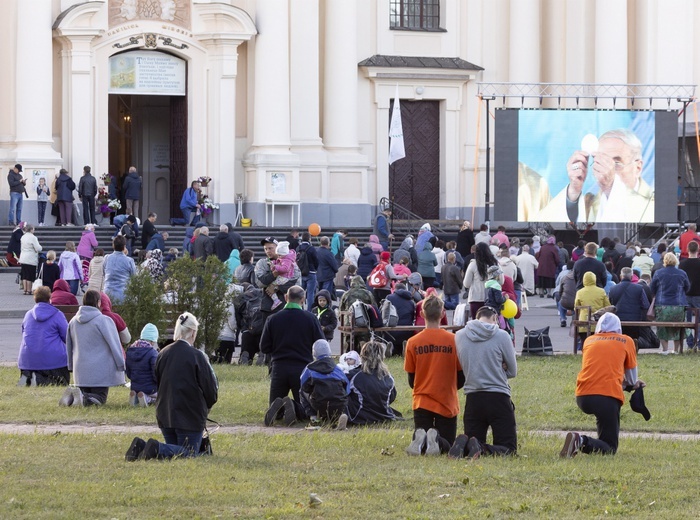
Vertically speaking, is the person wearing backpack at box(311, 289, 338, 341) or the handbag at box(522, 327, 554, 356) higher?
the person wearing backpack at box(311, 289, 338, 341)

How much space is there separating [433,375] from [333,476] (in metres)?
1.50

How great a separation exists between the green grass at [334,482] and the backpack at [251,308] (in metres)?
6.42

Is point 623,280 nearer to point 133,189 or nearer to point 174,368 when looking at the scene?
point 174,368

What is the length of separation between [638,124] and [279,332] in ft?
79.3

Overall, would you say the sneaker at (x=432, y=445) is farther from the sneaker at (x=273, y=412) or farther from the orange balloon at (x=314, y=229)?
the orange balloon at (x=314, y=229)

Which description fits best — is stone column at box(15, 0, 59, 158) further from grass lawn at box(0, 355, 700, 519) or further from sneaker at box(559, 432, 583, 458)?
sneaker at box(559, 432, 583, 458)

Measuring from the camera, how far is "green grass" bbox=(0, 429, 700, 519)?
35.7ft

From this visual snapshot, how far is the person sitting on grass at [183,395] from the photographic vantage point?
12938 millimetres

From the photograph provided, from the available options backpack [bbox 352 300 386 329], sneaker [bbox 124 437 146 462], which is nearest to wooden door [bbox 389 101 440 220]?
backpack [bbox 352 300 386 329]

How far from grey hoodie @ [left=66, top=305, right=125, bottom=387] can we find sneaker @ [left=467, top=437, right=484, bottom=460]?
193 inches

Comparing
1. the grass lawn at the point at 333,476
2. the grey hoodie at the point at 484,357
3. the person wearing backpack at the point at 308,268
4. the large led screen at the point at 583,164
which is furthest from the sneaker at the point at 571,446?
the large led screen at the point at 583,164

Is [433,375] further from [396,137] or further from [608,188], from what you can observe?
[396,137]

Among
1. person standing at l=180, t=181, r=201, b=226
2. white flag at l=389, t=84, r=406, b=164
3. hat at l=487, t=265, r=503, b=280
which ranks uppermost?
white flag at l=389, t=84, r=406, b=164

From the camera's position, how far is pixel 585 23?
4416 centimetres
